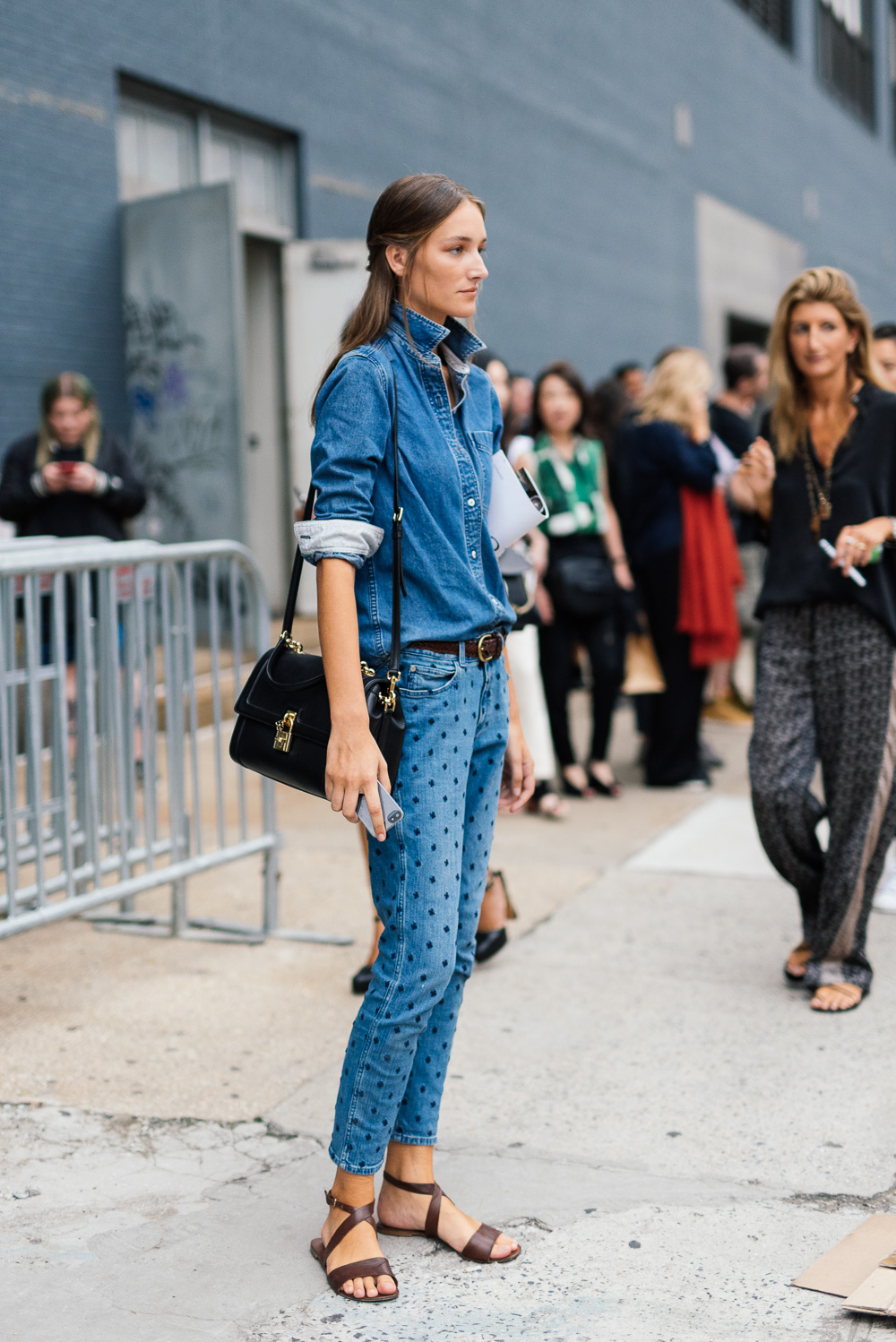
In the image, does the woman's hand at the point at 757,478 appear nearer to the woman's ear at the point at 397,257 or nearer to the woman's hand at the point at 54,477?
the woman's ear at the point at 397,257

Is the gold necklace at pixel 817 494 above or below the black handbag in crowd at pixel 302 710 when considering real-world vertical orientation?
above

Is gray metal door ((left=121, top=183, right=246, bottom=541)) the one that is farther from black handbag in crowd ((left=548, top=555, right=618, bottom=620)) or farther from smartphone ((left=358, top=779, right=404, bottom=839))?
smartphone ((left=358, top=779, right=404, bottom=839))

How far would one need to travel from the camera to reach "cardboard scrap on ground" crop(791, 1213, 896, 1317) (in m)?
2.53

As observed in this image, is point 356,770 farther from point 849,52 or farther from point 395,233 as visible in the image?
point 849,52

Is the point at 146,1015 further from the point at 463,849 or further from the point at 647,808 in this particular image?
the point at 647,808

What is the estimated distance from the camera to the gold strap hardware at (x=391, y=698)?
2.56 metres

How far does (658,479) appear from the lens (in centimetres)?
715

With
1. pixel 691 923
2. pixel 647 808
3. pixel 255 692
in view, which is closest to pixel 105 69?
pixel 647 808

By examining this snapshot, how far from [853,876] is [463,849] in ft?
5.66

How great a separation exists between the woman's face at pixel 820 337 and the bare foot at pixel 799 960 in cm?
168

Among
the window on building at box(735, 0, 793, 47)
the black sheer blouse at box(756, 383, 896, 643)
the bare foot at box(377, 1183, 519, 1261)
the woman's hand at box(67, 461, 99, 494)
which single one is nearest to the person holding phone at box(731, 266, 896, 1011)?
the black sheer blouse at box(756, 383, 896, 643)

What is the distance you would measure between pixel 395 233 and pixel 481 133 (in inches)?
395

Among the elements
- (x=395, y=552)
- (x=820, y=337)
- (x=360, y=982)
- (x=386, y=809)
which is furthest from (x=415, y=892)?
(x=820, y=337)

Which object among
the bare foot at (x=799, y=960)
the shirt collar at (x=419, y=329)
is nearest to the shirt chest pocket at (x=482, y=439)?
the shirt collar at (x=419, y=329)
